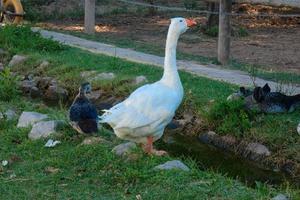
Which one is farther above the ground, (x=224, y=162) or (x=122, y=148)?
(x=122, y=148)

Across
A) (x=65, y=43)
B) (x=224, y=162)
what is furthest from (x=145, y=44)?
(x=224, y=162)

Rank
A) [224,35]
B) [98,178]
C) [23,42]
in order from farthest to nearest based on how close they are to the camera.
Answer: [23,42] → [224,35] → [98,178]

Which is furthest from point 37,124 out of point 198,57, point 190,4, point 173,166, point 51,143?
point 190,4

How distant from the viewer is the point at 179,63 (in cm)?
1071

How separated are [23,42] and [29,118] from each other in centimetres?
505

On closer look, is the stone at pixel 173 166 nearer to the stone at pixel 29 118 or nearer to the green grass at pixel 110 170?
the green grass at pixel 110 170

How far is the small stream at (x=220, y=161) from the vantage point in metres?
6.43

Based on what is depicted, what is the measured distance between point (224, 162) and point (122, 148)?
1.56 metres

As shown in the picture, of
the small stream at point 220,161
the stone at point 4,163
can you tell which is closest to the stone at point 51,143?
the stone at point 4,163

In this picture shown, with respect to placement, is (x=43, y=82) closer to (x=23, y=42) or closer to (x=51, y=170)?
(x=23, y=42)

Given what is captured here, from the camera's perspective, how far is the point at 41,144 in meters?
6.04

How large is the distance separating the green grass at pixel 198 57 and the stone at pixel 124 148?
412 centimetres

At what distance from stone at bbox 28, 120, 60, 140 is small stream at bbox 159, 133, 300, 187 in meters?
1.33

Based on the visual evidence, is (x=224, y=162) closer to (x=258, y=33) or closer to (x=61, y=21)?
(x=258, y=33)
